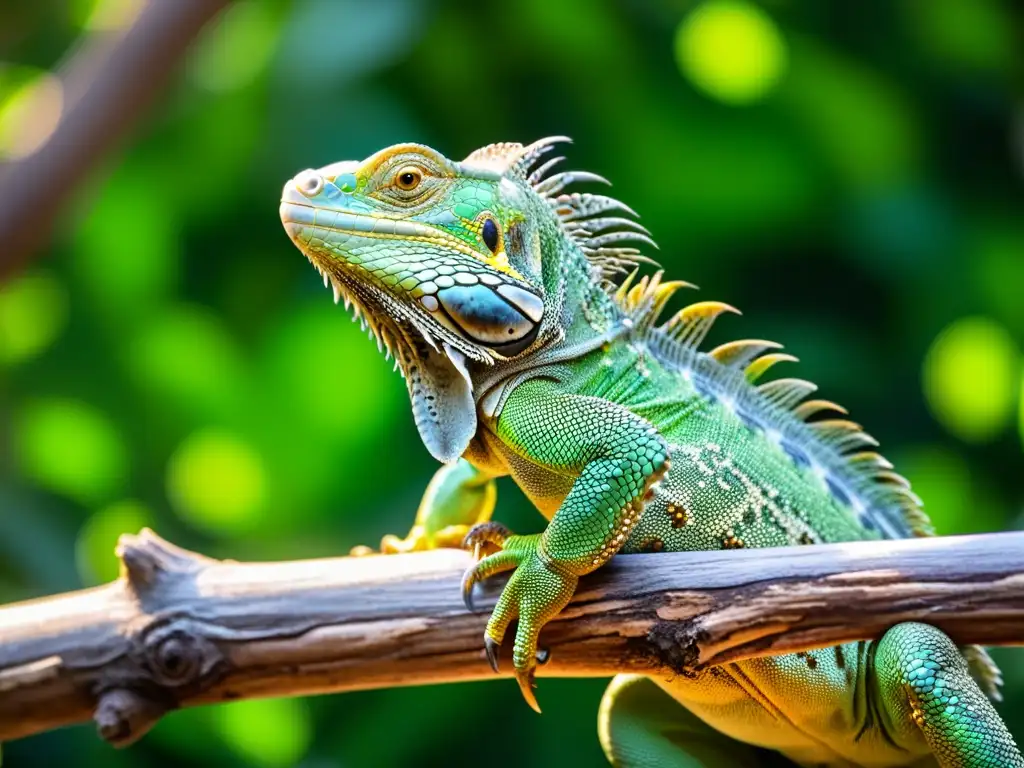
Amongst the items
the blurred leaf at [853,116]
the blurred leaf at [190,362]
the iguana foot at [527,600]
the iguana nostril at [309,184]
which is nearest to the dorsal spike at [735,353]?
the iguana foot at [527,600]

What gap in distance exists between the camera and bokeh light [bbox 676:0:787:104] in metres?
7.01

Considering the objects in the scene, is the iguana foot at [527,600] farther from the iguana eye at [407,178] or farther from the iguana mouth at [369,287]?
the iguana eye at [407,178]

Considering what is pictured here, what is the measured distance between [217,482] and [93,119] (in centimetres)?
248

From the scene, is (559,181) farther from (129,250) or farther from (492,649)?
(129,250)

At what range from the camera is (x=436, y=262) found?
2688mm

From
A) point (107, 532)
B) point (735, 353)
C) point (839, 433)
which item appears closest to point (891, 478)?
point (839, 433)

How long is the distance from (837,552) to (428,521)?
4.13 feet

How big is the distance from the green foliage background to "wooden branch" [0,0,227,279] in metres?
0.61

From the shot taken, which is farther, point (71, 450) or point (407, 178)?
point (71, 450)

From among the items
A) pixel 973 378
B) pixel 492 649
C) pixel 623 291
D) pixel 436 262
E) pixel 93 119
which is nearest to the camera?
pixel 492 649

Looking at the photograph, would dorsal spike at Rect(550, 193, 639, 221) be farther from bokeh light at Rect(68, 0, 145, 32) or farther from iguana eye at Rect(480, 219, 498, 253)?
bokeh light at Rect(68, 0, 145, 32)

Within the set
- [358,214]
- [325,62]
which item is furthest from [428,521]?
[325,62]

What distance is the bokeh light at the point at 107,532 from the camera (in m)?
6.80

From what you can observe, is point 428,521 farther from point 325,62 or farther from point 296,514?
point 325,62
